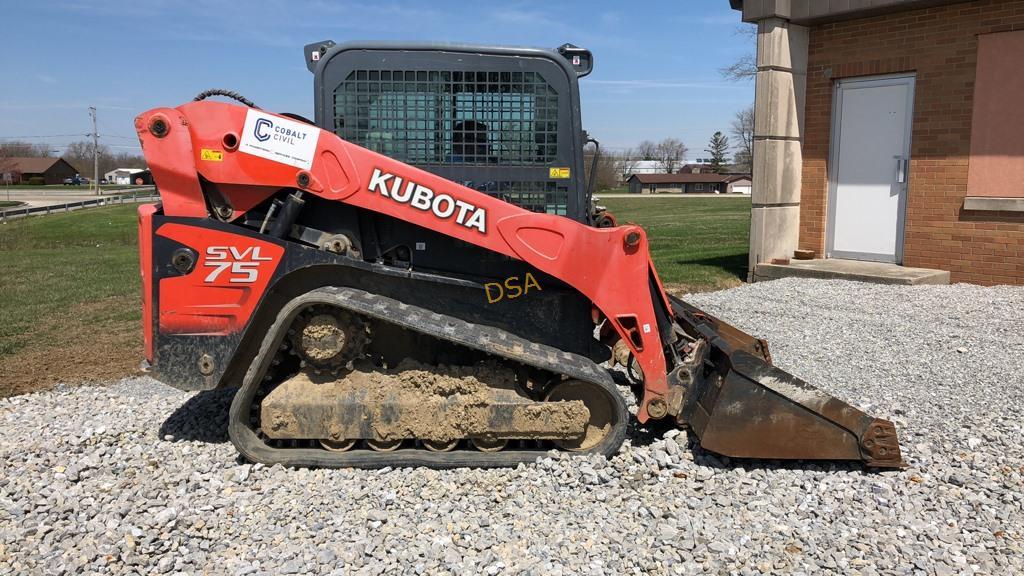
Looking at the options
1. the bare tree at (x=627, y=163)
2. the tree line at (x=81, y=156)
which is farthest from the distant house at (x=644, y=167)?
the tree line at (x=81, y=156)

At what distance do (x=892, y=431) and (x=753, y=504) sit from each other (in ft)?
2.97

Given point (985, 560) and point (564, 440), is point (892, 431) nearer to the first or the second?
point (985, 560)

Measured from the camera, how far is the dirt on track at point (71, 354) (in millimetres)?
6695

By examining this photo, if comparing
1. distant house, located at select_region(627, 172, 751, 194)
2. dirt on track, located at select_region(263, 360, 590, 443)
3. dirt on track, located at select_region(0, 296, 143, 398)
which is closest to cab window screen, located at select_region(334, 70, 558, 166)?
dirt on track, located at select_region(263, 360, 590, 443)

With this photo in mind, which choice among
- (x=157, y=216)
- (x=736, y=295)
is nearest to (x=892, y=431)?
(x=157, y=216)

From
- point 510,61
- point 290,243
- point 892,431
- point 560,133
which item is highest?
point 510,61

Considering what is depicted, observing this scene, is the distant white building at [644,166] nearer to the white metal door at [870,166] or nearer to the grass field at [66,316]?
the grass field at [66,316]

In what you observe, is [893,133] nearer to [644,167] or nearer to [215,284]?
[215,284]

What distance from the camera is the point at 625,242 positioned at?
4484mm

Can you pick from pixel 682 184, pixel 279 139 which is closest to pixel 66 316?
pixel 279 139

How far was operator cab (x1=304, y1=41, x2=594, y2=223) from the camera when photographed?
15.8 ft

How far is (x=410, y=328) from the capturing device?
433cm

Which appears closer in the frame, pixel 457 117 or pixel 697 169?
pixel 457 117

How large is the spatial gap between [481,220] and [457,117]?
802 mm
